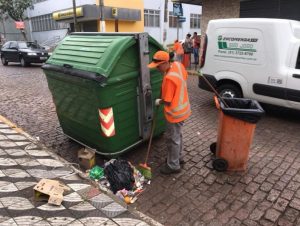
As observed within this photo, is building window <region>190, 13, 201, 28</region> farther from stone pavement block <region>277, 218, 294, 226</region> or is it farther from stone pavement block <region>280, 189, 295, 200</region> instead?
stone pavement block <region>277, 218, 294, 226</region>

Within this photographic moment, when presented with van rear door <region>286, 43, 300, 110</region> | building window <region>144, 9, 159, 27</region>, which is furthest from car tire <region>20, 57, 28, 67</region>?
building window <region>144, 9, 159, 27</region>

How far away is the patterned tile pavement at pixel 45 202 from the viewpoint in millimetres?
3096

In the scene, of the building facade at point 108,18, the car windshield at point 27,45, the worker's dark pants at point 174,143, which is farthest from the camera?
the building facade at point 108,18

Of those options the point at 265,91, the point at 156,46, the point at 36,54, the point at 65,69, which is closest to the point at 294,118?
the point at 265,91

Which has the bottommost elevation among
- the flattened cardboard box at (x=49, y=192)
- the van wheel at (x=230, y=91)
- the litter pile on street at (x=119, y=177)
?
the litter pile on street at (x=119, y=177)

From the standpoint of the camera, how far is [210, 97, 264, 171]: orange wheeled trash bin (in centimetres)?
396

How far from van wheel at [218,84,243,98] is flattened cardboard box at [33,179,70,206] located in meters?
4.80

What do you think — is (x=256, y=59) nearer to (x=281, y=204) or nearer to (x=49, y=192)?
(x=281, y=204)

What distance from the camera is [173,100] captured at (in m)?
3.97

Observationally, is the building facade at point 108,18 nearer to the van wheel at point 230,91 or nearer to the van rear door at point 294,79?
the van wheel at point 230,91

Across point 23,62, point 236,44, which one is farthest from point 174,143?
point 23,62

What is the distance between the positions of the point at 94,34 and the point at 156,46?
1070 mm

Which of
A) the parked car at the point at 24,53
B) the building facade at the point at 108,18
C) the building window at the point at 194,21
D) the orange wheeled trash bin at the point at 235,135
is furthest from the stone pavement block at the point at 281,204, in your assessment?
the building window at the point at 194,21

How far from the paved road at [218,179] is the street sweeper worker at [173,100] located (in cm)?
29
